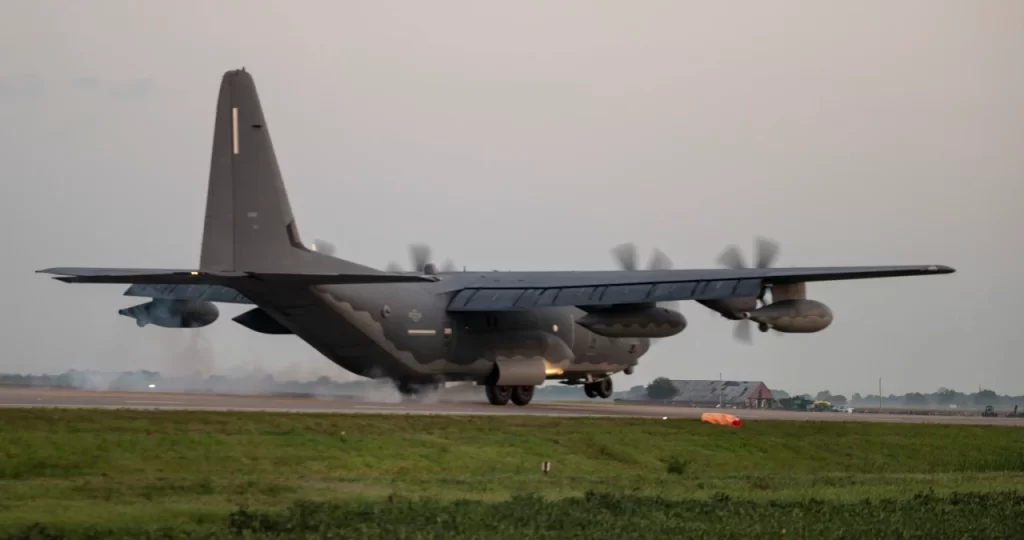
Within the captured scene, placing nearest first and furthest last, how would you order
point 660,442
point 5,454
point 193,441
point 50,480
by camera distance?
point 50,480 < point 5,454 < point 193,441 < point 660,442

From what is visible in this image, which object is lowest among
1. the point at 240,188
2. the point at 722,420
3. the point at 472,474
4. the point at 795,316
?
the point at 472,474

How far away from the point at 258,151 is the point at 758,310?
1599 centimetres

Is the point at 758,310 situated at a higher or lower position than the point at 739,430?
higher

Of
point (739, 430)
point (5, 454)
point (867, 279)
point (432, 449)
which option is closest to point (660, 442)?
point (739, 430)

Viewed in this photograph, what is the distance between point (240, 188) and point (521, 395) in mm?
15581

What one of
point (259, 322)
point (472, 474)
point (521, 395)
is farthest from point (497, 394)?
point (472, 474)

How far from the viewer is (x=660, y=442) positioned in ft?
112

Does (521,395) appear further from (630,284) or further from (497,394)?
(630,284)

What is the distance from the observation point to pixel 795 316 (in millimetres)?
42125

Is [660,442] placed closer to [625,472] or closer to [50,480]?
[625,472]

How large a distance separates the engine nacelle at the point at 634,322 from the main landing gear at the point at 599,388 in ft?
27.5

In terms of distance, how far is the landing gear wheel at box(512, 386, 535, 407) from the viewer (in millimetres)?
49141

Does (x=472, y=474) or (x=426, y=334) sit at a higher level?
(x=426, y=334)

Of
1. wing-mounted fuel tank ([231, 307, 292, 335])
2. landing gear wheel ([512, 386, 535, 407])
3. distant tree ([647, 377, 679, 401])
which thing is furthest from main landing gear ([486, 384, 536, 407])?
distant tree ([647, 377, 679, 401])
